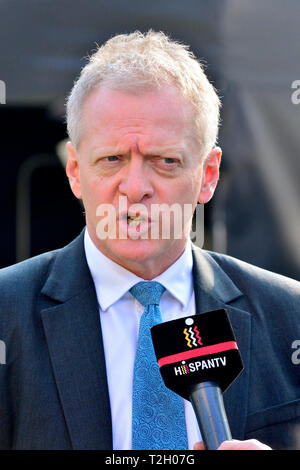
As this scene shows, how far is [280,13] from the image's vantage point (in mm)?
3275

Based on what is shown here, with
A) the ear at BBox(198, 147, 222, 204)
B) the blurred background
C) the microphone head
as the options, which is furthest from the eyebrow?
the blurred background

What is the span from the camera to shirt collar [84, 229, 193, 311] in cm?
201

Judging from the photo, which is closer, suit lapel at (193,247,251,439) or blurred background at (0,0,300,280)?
suit lapel at (193,247,251,439)

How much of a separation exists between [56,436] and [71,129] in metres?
0.84

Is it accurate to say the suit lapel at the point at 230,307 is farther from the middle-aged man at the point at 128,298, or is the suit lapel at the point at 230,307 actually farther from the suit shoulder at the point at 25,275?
the suit shoulder at the point at 25,275

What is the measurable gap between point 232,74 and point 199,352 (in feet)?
6.95

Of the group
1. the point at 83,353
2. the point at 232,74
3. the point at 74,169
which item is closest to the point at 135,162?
the point at 74,169

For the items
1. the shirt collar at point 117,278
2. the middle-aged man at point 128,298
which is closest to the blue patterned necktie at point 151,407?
the middle-aged man at point 128,298

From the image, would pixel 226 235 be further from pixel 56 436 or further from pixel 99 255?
pixel 56 436

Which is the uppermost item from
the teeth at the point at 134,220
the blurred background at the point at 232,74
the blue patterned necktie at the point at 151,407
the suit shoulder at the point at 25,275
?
the blurred background at the point at 232,74

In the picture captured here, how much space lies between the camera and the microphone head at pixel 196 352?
4.70 ft

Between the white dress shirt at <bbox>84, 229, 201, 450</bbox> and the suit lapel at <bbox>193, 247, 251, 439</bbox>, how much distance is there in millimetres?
39

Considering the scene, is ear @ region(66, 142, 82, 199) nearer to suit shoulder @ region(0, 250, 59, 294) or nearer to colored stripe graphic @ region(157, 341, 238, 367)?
suit shoulder @ region(0, 250, 59, 294)
